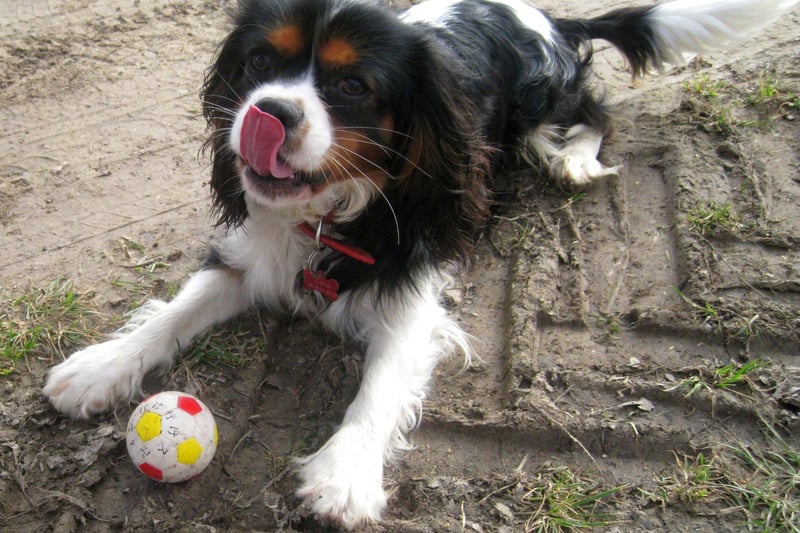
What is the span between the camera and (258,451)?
2.45 metres

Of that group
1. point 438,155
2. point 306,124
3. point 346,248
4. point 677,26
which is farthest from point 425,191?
point 677,26

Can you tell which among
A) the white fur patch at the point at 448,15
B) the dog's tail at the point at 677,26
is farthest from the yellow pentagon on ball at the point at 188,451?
the dog's tail at the point at 677,26

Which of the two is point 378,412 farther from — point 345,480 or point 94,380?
point 94,380

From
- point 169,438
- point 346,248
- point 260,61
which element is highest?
point 260,61

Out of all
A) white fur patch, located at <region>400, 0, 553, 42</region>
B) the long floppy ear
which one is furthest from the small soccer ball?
white fur patch, located at <region>400, 0, 553, 42</region>

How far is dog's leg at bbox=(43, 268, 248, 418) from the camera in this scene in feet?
8.23

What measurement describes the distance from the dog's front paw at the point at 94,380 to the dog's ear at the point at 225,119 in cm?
67

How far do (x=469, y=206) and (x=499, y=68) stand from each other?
3.73 feet

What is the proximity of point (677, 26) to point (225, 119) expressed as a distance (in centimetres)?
276

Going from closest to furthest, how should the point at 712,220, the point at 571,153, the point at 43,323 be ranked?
1. the point at 43,323
2. the point at 712,220
3. the point at 571,153

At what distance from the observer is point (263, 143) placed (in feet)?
6.88

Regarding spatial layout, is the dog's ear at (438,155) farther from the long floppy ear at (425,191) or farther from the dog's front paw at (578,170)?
the dog's front paw at (578,170)

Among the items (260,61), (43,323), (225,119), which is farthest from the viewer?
(43,323)

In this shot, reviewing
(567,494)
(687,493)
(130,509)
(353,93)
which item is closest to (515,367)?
(567,494)
